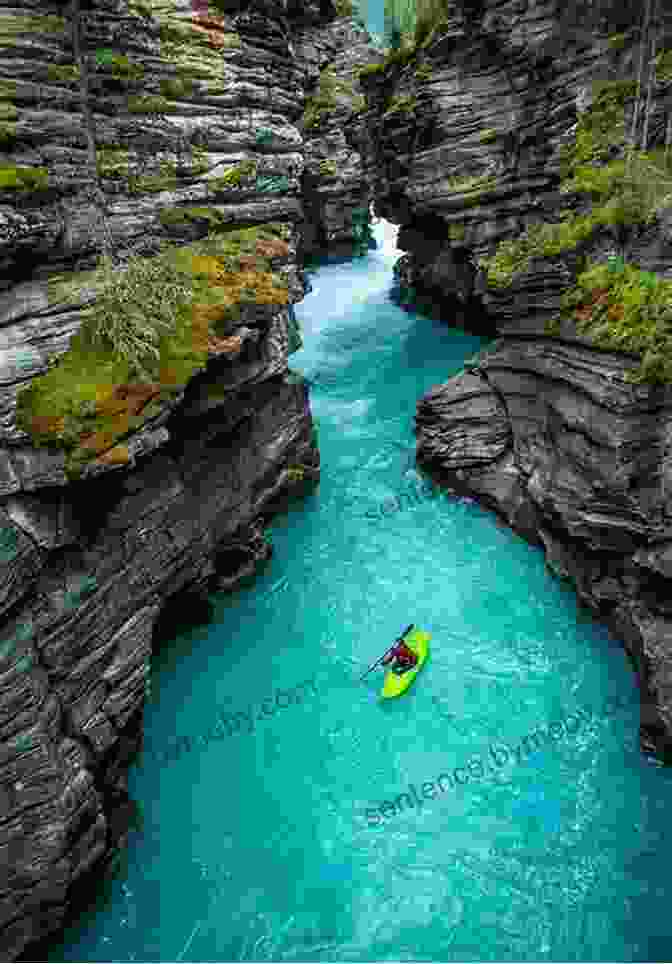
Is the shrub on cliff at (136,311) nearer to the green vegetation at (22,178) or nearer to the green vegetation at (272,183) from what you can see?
the green vegetation at (22,178)

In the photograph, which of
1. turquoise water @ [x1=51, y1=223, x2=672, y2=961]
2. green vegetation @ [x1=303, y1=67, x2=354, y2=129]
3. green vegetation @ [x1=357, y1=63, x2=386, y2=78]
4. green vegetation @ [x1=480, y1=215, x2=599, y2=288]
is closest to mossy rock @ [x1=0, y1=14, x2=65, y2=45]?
green vegetation @ [x1=480, y1=215, x2=599, y2=288]

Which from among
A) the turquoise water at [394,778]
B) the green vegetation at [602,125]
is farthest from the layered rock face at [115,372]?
the green vegetation at [602,125]

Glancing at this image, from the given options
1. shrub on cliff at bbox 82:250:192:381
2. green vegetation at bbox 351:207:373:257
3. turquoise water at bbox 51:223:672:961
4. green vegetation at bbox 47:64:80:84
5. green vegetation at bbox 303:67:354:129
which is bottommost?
turquoise water at bbox 51:223:672:961

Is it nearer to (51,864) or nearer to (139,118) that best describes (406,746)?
(51,864)

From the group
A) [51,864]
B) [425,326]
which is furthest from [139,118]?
[425,326]

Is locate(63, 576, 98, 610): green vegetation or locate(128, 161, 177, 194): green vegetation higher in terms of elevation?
locate(128, 161, 177, 194): green vegetation

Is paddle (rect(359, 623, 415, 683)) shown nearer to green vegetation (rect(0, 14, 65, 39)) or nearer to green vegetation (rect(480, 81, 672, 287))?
green vegetation (rect(480, 81, 672, 287))

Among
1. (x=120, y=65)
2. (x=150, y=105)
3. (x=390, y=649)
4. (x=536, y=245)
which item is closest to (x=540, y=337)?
(x=536, y=245)
